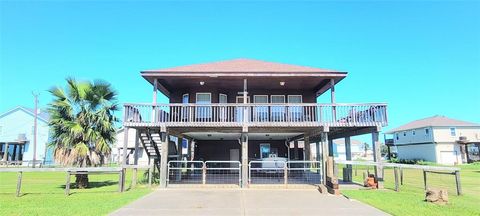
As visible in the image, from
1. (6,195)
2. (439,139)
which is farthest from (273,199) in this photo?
(439,139)

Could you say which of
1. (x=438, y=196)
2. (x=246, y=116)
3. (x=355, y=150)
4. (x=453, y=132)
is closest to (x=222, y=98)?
(x=246, y=116)

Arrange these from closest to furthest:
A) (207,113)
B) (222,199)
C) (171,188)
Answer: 1. (222,199)
2. (171,188)
3. (207,113)

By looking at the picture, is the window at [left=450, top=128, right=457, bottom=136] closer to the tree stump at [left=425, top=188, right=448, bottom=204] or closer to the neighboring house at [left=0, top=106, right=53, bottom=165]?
the tree stump at [left=425, top=188, right=448, bottom=204]

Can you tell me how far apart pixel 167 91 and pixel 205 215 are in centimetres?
1092

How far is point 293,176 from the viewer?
16516 mm

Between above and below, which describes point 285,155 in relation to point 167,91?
below

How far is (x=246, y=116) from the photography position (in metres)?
13.0

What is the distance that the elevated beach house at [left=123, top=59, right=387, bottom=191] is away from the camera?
42.0ft

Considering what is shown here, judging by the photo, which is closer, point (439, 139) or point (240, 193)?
point (240, 193)

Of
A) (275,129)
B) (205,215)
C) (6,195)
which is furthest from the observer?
(275,129)

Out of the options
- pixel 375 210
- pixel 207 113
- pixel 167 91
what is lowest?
pixel 375 210

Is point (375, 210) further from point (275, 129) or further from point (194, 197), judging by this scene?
point (275, 129)

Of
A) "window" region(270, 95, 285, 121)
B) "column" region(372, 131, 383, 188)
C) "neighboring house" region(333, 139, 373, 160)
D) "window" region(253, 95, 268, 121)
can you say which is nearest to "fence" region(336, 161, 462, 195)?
"column" region(372, 131, 383, 188)

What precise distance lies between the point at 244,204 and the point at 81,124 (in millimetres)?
8338
